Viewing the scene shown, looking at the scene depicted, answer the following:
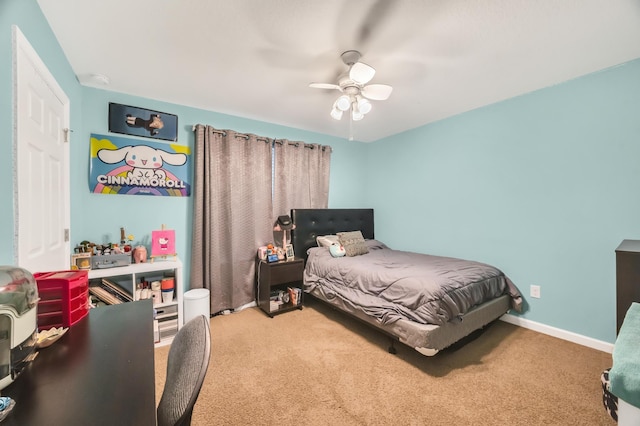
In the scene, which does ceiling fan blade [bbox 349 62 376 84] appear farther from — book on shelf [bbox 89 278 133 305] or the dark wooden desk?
book on shelf [bbox 89 278 133 305]

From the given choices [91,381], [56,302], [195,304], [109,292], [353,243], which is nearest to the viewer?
[91,381]

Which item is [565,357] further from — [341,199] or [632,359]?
[341,199]

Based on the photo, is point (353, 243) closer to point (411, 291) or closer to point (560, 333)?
Answer: point (411, 291)

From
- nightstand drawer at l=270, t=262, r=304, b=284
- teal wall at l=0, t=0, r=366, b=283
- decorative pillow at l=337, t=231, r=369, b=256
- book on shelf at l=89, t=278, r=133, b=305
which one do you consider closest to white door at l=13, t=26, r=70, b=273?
teal wall at l=0, t=0, r=366, b=283

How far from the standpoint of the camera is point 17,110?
45.7 inches

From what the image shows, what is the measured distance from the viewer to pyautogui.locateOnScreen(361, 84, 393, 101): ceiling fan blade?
195 centimetres

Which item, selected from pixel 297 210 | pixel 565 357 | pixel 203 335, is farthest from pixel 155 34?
pixel 565 357

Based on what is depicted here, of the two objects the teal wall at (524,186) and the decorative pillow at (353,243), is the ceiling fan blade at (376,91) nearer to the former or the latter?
the teal wall at (524,186)

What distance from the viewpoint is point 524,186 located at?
8.36 ft

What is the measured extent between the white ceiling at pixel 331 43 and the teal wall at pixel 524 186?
0.21 meters

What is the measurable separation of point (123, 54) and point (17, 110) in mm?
1030

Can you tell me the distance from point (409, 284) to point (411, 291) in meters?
0.06

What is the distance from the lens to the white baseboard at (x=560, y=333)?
83.4 inches

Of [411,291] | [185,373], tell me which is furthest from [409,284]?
[185,373]
